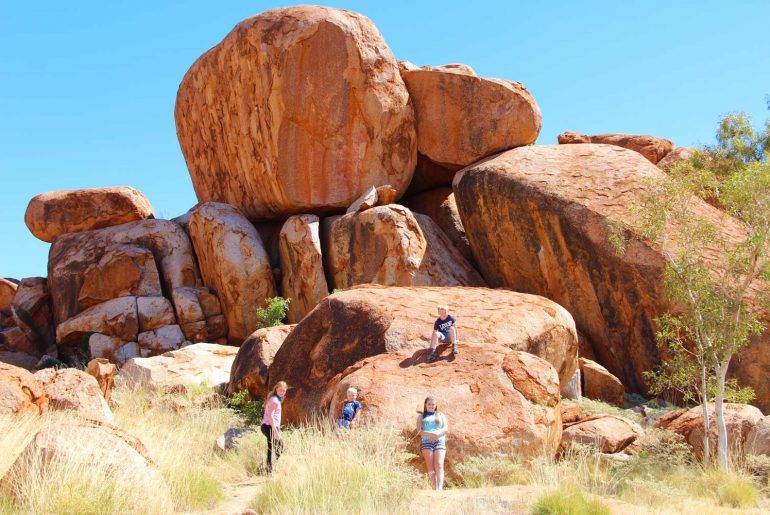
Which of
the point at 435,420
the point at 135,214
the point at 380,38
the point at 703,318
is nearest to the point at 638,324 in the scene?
the point at 703,318

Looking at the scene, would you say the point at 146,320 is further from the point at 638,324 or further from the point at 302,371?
the point at 638,324

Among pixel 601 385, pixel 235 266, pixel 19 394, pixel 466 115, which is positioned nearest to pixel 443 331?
pixel 601 385

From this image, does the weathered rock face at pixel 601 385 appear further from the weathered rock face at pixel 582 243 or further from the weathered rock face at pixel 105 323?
the weathered rock face at pixel 105 323

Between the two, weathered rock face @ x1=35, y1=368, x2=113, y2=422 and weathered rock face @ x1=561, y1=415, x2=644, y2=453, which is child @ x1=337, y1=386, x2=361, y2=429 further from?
weathered rock face @ x1=35, y1=368, x2=113, y2=422

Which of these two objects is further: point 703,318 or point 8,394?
point 703,318

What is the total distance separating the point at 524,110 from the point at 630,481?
14.6 meters

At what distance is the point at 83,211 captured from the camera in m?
23.2

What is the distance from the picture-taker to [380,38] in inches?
863

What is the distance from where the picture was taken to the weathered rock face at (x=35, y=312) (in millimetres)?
22297

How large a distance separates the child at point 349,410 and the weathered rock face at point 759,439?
18.0 feet

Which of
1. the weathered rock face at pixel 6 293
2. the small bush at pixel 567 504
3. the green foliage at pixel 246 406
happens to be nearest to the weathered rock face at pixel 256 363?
the green foliage at pixel 246 406

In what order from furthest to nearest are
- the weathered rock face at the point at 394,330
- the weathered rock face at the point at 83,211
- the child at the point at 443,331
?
1. the weathered rock face at the point at 83,211
2. the weathered rock face at the point at 394,330
3. the child at the point at 443,331

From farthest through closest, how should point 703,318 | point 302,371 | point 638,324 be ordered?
point 638,324
point 302,371
point 703,318

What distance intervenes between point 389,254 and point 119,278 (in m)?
7.79
